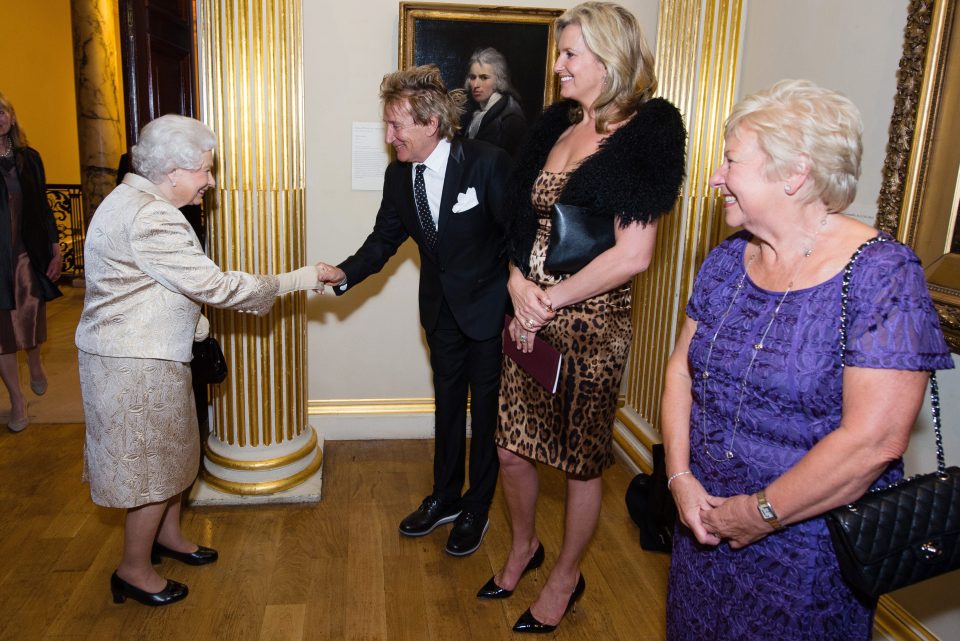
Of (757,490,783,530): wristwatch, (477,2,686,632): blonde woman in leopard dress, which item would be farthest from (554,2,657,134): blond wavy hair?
(757,490,783,530): wristwatch

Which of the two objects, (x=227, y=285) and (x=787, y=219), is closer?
(x=787, y=219)

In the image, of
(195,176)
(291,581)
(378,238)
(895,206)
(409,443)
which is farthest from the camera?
(409,443)

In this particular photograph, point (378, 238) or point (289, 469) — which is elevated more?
point (378, 238)

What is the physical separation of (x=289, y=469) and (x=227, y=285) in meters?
1.45

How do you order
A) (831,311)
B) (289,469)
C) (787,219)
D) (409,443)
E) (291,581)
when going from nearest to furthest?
1. (831,311)
2. (787,219)
3. (291,581)
4. (289,469)
5. (409,443)

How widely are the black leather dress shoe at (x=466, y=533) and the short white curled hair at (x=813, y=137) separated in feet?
7.26

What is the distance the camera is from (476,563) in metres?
3.22

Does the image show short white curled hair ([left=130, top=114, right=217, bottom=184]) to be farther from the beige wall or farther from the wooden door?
the beige wall

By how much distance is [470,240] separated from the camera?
3.10m

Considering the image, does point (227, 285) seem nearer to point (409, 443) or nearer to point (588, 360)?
point (588, 360)

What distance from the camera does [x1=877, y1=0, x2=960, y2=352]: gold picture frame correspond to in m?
2.21

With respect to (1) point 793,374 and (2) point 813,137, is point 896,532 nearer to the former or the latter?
(1) point 793,374

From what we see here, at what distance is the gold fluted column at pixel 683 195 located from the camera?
3.58 m

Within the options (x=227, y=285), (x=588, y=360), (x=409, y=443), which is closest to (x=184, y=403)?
(x=227, y=285)
